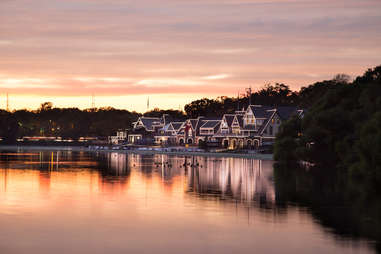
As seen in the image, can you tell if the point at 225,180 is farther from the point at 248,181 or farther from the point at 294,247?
the point at 294,247

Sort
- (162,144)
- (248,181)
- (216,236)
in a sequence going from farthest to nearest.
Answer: (162,144) → (248,181) → (216,236)

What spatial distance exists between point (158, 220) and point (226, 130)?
118 meters

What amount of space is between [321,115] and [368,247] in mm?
50454

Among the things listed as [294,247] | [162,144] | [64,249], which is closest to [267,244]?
[294,247]

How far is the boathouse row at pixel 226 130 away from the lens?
448ft

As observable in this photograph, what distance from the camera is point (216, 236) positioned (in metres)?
29.1

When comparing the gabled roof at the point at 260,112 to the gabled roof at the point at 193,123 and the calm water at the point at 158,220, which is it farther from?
the calm water at the point at 158,220

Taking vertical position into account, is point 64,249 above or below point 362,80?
below

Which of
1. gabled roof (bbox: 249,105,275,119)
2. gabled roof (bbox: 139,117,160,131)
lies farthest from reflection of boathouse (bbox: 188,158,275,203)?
gabled roof (bbox: 139,117,160,131)

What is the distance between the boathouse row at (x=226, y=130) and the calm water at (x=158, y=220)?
66999 mm

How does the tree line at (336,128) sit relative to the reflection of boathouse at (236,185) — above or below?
above

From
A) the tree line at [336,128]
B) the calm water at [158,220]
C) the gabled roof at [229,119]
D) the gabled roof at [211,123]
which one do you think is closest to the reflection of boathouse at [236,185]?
the calm water at [158,220]

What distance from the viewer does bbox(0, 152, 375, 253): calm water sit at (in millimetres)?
26859

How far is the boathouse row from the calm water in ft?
220
